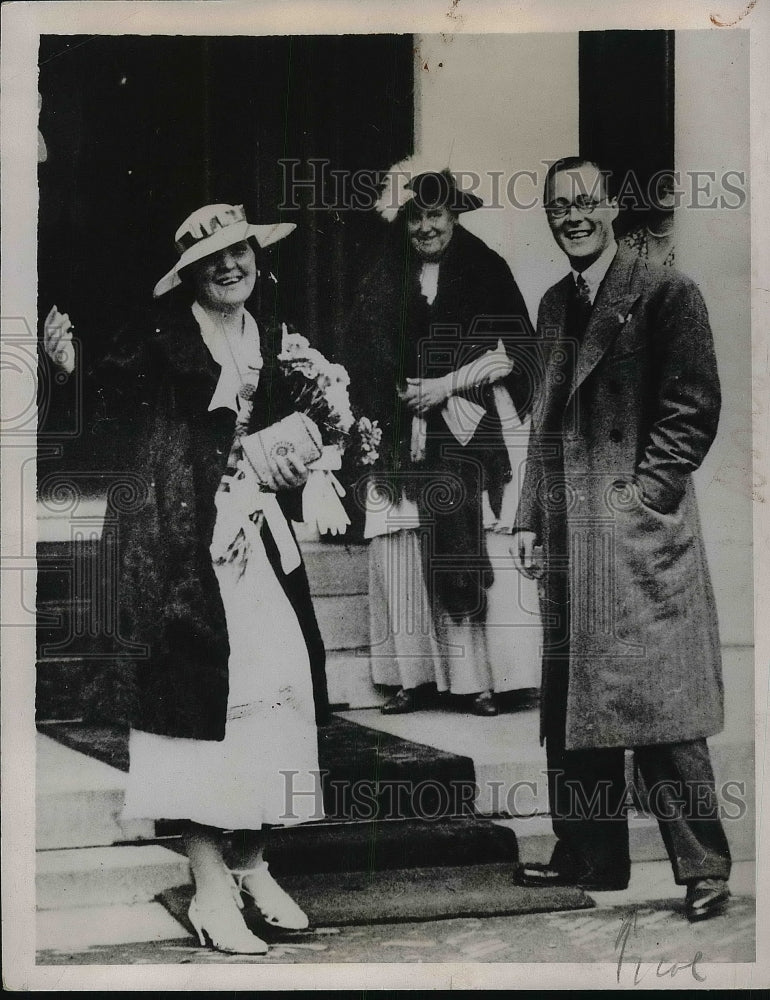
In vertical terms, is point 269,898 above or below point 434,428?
below

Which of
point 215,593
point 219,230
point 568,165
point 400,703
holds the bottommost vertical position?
point 400,703

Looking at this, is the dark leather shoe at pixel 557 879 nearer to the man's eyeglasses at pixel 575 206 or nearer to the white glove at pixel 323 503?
the white glove at pixel 323 503

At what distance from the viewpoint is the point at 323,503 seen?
2.01m

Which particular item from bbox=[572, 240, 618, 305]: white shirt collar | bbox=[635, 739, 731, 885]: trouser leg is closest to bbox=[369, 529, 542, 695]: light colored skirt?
bbox=[635, 739, 731, 885]: trouser leg

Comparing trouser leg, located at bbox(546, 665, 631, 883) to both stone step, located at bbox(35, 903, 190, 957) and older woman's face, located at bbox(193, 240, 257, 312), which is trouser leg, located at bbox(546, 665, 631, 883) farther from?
older woman's face, located at bbox(193, 240, 257, 312)

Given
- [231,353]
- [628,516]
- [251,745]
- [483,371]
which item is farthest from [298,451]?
[628,516]

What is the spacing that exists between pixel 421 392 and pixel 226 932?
1464 millimetres

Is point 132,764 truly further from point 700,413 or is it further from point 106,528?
point 700,413

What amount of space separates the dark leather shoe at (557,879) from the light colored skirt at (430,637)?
466mm

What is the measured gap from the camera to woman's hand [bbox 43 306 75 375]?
79.2 inches

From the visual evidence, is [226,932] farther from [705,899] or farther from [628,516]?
[628,516]

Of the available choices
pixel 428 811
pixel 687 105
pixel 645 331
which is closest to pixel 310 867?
pixel 428 811

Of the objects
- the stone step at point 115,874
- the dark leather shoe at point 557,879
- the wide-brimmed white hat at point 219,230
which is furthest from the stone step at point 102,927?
the wide-brimmed white hat at point 219,230

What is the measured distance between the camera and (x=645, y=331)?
78.3 inches
